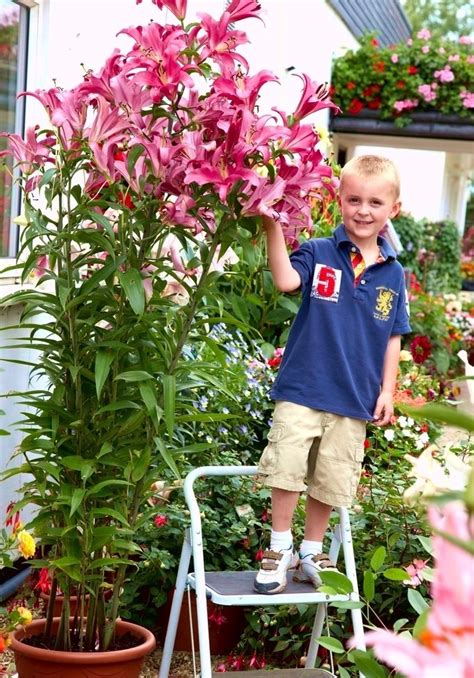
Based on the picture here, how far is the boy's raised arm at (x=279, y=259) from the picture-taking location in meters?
2.51

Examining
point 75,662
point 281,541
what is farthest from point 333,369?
point 75,662

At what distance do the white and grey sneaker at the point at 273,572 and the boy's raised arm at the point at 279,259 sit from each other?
68 cm

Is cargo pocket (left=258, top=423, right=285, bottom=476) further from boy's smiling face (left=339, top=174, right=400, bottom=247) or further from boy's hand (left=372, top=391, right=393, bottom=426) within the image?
boy's smiling face (left=339, top=174, right=400, bottom=247)

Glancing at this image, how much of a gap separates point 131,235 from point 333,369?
2.26 feet

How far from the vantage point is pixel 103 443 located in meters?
2.67

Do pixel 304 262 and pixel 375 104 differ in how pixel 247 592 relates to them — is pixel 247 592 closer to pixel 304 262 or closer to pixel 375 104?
pixel 304 262

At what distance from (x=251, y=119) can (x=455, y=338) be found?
878 centimetres

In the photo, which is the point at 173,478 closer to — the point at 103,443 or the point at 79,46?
the point at 103,443

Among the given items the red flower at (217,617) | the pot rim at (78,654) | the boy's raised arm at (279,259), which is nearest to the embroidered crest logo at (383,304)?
the boy's raised arm at (279,259)

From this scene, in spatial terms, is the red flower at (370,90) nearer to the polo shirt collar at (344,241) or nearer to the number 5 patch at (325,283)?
the polo shirt collar at (344,241)

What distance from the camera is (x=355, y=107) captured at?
11.9m

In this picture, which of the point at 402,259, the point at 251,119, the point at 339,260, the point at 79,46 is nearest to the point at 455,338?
the point at 402,259

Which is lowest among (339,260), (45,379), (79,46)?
(45,379)

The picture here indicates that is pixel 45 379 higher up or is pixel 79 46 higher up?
pixel 79 46
